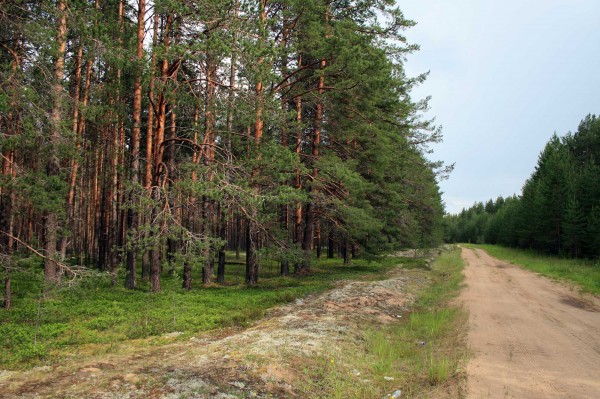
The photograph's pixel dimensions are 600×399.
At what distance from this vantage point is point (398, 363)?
6.96m

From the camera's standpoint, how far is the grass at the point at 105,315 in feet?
23.9

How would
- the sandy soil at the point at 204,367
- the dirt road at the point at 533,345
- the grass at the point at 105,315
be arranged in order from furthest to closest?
the grass at the point at 105,315 → the dirt road at the point at 533,345 → the sandy soil at the point at 204,367

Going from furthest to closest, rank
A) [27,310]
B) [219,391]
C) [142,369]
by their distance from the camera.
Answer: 1. [27,310]
2. [142,369]
3. [219,391]

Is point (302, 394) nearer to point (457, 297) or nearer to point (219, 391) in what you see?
point (219, 391)

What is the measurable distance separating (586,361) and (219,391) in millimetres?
6465

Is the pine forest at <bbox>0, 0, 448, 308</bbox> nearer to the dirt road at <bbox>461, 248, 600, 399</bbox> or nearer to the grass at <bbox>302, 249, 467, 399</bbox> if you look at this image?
the grass at <bbox>302, 249, 467, 399</bbox>

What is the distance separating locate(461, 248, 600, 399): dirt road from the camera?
5531 millimetres

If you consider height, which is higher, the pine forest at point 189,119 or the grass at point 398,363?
the pine forest at point 189,119

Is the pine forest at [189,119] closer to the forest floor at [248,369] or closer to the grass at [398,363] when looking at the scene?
the forest floor at [248,369]

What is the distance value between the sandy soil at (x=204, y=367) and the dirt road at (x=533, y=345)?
267cm

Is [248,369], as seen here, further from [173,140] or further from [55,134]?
[173,140]

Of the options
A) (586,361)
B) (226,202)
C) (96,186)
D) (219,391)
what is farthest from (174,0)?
(96,186)

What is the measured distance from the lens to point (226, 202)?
9984 millimetres

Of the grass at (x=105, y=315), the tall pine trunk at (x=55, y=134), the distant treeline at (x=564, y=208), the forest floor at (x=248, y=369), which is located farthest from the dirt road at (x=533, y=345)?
the distant treeline at (x=564, y=208)
